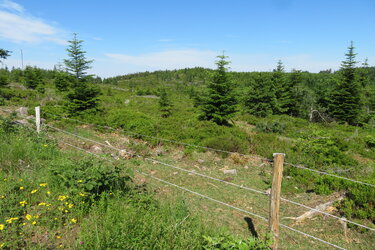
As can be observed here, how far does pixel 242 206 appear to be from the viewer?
Result: 5.48m

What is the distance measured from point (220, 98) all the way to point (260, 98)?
1142cm

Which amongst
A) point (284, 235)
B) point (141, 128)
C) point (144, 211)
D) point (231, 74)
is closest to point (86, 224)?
point (144, 211)

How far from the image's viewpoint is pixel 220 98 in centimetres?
1484

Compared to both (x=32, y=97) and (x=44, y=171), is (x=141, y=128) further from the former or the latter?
(x=32, y=97)

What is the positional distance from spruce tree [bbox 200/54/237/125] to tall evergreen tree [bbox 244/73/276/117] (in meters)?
9.79

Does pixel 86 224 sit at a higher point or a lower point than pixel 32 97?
lower

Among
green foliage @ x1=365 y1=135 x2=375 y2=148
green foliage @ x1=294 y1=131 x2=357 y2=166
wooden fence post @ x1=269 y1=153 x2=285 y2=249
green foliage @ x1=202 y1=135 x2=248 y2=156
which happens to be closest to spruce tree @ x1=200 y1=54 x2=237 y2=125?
green foliage @ x1=202 y1=135 x2=248 y2=156

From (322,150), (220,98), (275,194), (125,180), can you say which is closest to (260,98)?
(220,98)

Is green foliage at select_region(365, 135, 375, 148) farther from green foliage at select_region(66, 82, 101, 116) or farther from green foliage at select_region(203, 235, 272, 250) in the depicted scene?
green foliage at select_region(66, 82, 101, 116)

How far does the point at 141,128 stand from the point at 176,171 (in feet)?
14.8

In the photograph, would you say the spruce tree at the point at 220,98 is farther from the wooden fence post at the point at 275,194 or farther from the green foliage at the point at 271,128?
the wooden fence post at the point at 275,194

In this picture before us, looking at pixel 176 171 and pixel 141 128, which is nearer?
pixel 176 171

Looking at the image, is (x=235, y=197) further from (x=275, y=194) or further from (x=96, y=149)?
(x=96, y=149)

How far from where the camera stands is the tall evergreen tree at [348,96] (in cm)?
2248
